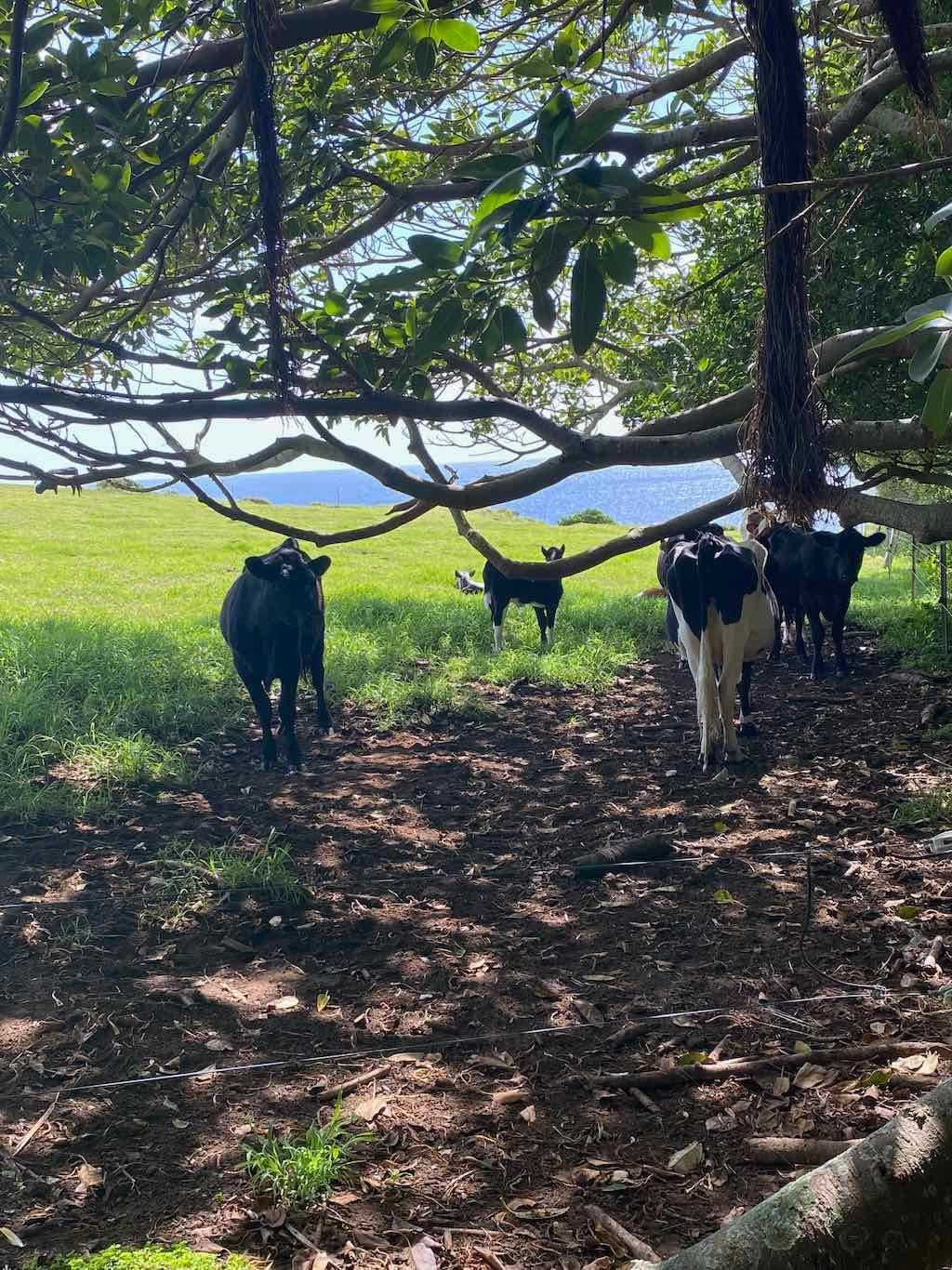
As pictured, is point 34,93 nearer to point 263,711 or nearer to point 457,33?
point 457,33

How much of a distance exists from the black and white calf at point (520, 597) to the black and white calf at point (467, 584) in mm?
4106

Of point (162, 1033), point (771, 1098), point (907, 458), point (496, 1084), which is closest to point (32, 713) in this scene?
point (162, 1033)

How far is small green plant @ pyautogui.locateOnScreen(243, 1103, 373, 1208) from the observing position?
313 centimetres

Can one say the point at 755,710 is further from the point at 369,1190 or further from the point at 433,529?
the point at 433,529

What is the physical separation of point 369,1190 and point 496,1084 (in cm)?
75

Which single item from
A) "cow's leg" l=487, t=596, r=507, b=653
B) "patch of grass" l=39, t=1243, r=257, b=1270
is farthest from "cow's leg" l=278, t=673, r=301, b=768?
"patch of grass" l=39, t=1243, r=257, b=1270

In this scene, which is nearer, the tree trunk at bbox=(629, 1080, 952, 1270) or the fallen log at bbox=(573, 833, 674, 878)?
the tree trunk at bbox=(629, 1080, 952, 1270)

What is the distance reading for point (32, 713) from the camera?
8578mm

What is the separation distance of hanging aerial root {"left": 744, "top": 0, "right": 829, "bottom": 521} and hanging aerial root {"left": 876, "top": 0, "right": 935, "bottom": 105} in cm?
25

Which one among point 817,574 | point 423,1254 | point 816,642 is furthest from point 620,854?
point 817,574

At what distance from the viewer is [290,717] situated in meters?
8.56

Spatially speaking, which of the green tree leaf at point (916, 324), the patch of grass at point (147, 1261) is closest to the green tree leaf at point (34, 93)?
the green tree leaf at point (916, 324)

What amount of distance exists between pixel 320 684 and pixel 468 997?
5.06 metres

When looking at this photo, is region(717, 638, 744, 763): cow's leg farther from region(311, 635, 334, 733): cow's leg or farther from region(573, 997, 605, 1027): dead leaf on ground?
region(573, 997, 605, 1027): dead leaf on ground
